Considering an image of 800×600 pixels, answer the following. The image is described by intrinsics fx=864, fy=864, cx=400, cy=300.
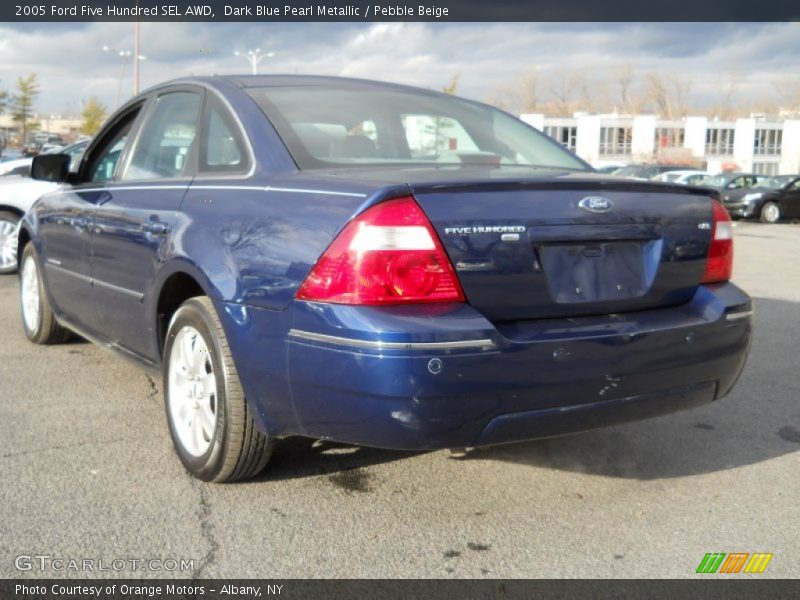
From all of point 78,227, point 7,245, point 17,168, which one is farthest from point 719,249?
point 17,168

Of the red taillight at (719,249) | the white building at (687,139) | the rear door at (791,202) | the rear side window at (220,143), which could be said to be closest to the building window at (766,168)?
the white building at (687,139)

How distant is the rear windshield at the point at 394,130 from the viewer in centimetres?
344

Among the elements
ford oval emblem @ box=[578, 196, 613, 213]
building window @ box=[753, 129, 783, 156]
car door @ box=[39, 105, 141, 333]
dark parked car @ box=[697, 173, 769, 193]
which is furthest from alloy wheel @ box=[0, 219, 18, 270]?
building window @ box=[753, 129, 783, 156]

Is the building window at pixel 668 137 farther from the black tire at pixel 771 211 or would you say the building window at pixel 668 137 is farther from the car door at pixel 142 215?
the car door at pixel 142 215

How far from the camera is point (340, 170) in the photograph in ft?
10.5

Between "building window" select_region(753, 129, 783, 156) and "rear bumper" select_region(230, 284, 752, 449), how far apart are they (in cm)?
9133

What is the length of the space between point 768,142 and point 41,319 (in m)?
92.0

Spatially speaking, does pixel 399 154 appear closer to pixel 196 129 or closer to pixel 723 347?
pixel 196 129

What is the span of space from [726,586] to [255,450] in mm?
1693

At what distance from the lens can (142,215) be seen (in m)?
3.85

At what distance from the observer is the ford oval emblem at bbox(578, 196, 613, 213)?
297cm

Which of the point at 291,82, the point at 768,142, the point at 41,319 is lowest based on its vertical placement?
the point at 41,319

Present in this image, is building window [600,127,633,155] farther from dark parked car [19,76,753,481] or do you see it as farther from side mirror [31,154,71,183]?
dark parked car [19,76,753,481]

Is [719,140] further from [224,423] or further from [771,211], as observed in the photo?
[224,423]
